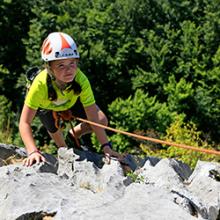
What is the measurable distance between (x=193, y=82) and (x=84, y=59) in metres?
5.00

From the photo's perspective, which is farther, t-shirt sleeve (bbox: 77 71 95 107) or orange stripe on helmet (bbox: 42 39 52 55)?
t-shirt sleeve (bbox: 77 71 95 107)

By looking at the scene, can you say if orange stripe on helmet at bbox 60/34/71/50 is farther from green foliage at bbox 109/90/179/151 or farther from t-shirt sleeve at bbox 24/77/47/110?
green foliage at bbox 109/90/179/151

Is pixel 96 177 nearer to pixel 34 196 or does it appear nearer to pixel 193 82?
pixel 34 196

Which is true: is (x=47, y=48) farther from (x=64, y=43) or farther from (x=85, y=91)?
(x=85, y=91)

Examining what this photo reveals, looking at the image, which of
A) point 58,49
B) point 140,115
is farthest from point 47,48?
point 140,115

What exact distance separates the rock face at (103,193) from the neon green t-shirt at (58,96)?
442 mm

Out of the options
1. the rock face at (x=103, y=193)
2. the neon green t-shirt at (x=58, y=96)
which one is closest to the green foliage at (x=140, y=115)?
the neon green t-shirt at (x=58, y=96)

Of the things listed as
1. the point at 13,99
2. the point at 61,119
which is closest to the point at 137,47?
the point at 13,99

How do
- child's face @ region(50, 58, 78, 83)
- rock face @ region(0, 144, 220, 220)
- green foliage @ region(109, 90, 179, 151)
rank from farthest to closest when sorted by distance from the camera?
green foliage @ region(109, 90, 179, 151) < child's face @ region(50, 58, 78, 83) < rock face @ region(0, 144, 220, 220)

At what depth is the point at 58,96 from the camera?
15.2 feet

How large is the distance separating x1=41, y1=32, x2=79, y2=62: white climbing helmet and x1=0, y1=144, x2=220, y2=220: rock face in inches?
30.2

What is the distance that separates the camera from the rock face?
9.75ft

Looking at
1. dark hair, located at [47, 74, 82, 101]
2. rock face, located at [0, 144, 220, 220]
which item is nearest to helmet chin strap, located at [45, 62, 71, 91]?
dark hair, located at [47, 74, 82, 101]

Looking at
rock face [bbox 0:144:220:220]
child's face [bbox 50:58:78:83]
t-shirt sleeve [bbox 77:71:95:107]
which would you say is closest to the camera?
rock face [bbox 0:144:220:220]
